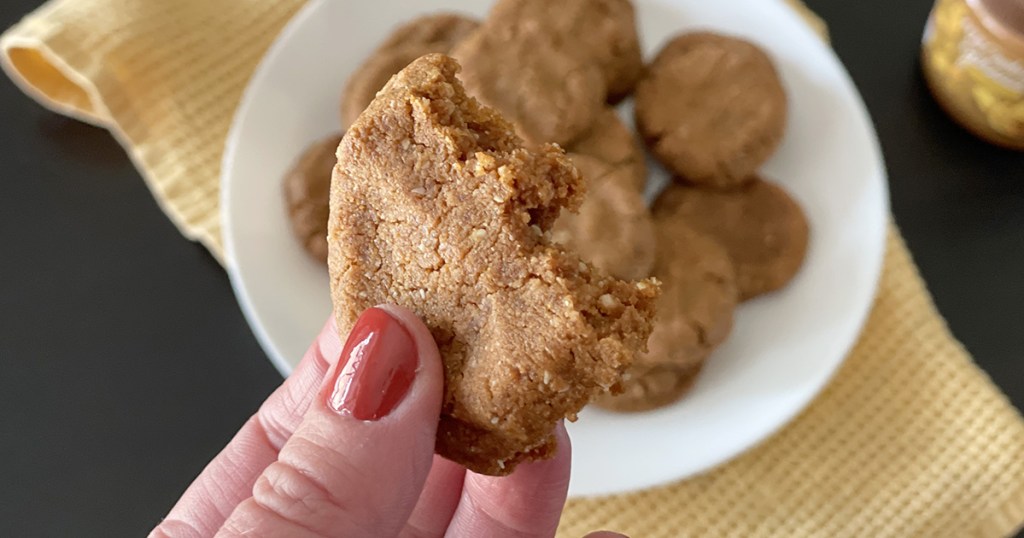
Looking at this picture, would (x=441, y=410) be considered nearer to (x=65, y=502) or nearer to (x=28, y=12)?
(x=65, y=502)

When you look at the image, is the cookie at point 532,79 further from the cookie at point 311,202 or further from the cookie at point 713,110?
the cookie at point 311,202

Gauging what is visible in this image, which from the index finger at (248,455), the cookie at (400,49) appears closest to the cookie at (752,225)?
the cookie at (400,49)

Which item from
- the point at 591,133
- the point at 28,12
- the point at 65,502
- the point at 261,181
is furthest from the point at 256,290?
the point at 28,12

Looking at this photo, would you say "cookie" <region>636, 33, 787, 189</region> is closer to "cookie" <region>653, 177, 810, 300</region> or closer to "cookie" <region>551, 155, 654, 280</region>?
"cookie" <region>653, 177, 810, 300</region>

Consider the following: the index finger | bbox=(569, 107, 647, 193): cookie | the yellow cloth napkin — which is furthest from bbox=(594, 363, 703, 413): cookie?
the index finger

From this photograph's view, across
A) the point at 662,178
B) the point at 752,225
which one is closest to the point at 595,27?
the point at 662,178

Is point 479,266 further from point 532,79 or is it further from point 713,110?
point 713,110
